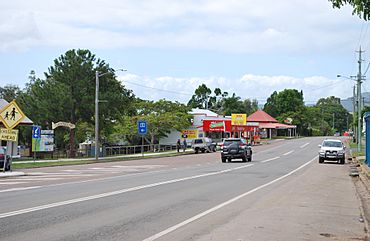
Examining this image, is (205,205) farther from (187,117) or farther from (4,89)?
(4,89)

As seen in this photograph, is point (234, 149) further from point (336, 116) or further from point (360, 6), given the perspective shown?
point (336, 116)

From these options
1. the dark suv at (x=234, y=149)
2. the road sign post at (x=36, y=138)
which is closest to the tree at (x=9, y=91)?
the road sign post at (x=36, y=138)

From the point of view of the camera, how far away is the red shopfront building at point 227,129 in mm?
83312

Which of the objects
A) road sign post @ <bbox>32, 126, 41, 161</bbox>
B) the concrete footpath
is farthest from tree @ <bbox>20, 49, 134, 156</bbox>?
the concrete footpath

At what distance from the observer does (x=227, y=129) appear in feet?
282

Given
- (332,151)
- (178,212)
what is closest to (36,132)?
(332,151)

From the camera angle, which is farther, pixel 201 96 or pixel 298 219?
pixel 201 96

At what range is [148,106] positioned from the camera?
7281 centimetres

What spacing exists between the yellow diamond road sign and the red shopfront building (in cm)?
5577

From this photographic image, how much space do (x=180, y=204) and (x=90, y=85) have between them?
42772 millimetres

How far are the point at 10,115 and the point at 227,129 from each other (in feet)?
198

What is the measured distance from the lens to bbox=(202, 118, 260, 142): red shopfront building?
83.3 metres

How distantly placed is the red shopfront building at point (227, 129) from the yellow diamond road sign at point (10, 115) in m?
55.8

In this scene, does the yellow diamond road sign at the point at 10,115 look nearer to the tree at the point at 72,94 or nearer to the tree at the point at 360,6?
the tree at the point at 360,6
